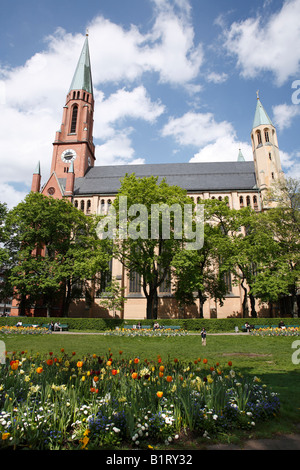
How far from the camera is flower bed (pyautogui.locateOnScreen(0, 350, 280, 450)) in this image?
3793 mm

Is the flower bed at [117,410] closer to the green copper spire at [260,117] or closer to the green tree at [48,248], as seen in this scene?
the green tree at [48,248]

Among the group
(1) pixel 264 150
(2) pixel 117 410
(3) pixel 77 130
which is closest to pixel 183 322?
(2) pixel 117 410

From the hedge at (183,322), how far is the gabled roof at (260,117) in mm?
30064

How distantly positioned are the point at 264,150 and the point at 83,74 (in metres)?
34.2

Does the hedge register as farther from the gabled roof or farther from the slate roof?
the gabled roof

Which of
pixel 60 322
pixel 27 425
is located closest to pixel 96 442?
pixel 27 425

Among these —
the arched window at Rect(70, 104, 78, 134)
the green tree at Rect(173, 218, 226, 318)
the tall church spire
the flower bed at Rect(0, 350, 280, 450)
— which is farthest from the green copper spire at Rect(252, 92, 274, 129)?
the flower bed at Rect(0, 350, 280, 450)

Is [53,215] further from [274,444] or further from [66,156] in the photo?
[274,444]

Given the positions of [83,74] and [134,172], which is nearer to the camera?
[134,172]

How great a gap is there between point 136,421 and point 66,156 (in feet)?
156

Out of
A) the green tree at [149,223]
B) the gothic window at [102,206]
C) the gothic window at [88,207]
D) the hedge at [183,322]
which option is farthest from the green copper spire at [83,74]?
the hedge at [183,322]

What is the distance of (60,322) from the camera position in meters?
26.6

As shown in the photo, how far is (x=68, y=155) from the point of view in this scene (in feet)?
155

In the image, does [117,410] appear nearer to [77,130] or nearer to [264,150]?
[264,150]
